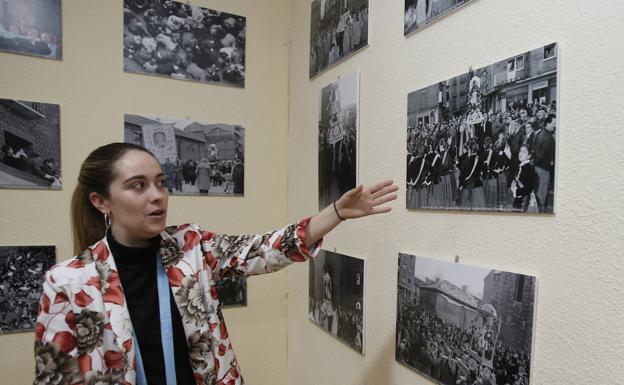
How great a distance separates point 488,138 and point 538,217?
0.69ft

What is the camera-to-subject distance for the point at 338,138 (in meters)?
1.47

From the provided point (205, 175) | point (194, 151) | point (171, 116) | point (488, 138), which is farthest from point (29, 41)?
point (488, 138)

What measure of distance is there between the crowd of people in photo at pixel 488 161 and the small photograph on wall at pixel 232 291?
46.8 inches

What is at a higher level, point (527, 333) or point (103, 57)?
point (103, 57)

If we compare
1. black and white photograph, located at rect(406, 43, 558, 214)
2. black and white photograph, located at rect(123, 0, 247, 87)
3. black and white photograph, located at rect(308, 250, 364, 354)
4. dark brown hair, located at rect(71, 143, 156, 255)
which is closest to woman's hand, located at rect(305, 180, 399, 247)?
black and white photograph, located at rect(406, 43, 558, 214)

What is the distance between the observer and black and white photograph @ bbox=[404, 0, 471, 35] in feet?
3.12

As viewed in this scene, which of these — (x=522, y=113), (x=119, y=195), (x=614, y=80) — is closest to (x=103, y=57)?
(x=119, y=195)

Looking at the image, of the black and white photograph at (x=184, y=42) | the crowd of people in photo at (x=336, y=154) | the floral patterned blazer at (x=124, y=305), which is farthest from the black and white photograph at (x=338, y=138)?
the black and white photograph at (x=184, y=42)

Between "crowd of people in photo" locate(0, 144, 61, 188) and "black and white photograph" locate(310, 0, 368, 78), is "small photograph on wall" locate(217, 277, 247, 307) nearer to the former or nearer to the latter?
"crowd of people in photo" locate(0, 144, 61, 188)

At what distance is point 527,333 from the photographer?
762mm

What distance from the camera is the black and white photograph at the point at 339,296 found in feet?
4.36

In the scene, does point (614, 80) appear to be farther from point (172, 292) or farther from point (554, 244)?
point (172, 292)

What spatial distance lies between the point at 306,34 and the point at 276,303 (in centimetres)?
144

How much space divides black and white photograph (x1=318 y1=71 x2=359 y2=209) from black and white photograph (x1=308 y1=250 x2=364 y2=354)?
0.88 ft
